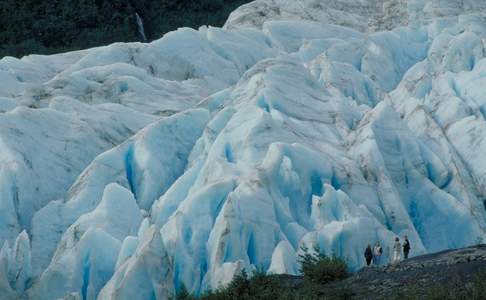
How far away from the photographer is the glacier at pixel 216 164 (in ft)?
68.5

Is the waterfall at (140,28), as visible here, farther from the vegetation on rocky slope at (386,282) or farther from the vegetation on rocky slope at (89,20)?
the vegetation on rocky slope at (386,282)

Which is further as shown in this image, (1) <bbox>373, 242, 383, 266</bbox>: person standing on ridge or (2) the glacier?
(2) the glacier

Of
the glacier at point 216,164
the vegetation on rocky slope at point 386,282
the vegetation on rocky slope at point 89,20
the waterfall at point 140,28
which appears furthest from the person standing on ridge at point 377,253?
the waterfall at point 140,28

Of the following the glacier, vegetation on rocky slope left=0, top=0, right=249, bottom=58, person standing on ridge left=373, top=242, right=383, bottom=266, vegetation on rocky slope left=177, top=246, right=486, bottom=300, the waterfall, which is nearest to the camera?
vegetation on rocky slope left=177, top=246, right=486, bottom=300

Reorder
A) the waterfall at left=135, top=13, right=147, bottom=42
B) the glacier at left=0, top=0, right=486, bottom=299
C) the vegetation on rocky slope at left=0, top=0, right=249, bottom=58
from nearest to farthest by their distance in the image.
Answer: the glacier at left=0, top=0, right=486, bottom=299 → the vegetation on rocky slope at left=0, top=0, right=249, bottom=58 → the waterfall at left=135, top=13, right=147, bottom=42

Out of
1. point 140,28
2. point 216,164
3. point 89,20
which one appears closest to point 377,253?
point 216,164

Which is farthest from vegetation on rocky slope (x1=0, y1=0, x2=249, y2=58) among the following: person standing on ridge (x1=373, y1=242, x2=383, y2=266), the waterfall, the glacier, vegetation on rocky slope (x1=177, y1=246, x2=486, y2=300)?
vegetation on rocky slope (x1=177, y1=246, x2=486, y2=300)

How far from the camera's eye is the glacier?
2089 cm

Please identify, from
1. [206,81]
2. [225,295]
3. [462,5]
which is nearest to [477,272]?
[225,295]

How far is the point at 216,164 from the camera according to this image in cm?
2309

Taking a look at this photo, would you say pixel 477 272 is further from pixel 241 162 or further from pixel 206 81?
pixel 206 81

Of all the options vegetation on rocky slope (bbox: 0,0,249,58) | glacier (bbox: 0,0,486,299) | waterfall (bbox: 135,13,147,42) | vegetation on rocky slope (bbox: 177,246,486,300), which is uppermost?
vegetation on rocky slope (bbox: 177,246,486,300)

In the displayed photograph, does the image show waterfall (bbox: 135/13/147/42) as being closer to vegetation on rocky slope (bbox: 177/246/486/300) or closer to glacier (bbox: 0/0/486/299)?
glacier (bbox: 0/0/486/299)

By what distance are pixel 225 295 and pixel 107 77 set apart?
15.7 meters
